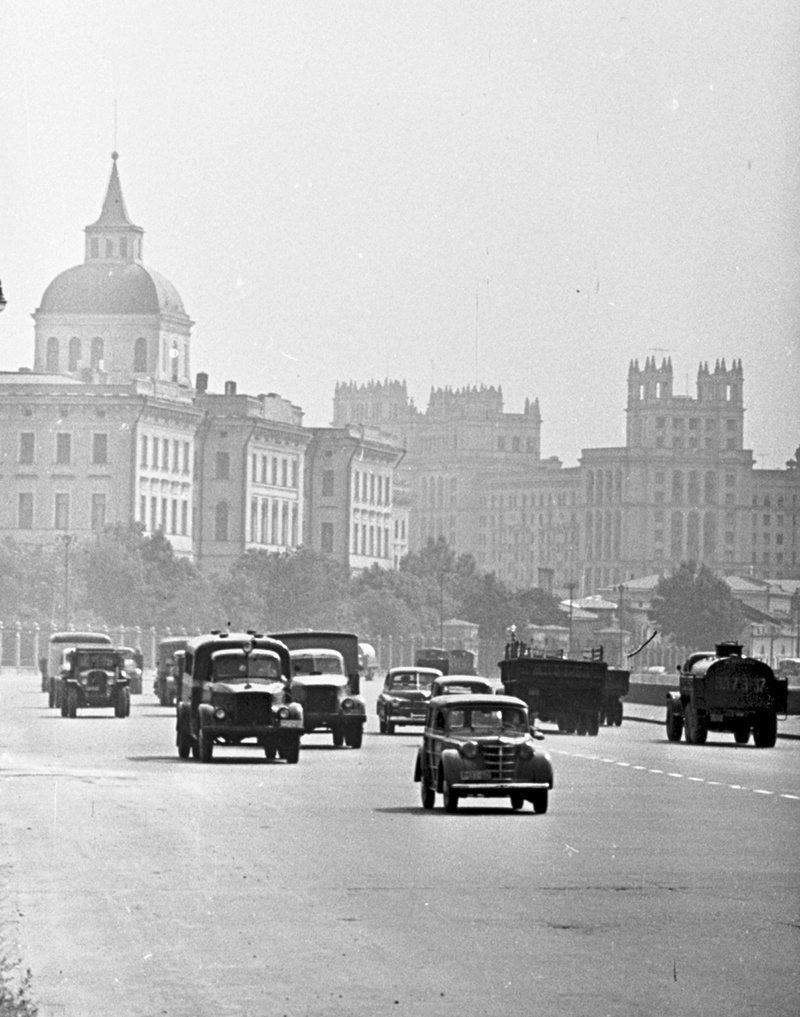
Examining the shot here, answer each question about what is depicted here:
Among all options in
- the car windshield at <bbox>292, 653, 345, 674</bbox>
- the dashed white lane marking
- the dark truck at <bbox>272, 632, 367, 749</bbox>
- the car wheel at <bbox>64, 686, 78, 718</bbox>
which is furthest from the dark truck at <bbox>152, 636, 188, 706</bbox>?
the dashed white lane marking

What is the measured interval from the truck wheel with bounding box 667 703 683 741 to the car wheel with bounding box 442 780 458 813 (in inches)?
1089

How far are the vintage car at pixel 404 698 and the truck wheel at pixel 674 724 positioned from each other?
17.7 feet

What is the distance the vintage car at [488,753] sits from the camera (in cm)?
3566

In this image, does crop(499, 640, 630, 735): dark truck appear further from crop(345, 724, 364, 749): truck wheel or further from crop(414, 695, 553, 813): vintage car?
crop(414, 695, 553, 813): vintage car

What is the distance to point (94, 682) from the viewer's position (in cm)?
7681

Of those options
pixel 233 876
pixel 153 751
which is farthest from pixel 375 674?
pixel 233 876

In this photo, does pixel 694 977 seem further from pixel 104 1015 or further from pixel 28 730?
pixel 28 730

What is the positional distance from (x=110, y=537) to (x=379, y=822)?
147882mm

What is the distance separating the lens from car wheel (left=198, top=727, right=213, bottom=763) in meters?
49.8

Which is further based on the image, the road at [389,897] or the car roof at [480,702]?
the car roof at [480,702]

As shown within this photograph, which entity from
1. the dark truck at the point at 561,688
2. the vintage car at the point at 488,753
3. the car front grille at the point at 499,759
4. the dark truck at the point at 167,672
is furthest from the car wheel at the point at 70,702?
the car front grille at the point at 499,759

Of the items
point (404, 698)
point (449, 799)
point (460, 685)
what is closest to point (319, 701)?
point (460, 685)

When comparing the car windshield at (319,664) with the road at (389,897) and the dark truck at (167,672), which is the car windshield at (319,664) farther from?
the dark truck at (167,672)

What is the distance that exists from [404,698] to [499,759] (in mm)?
31326
